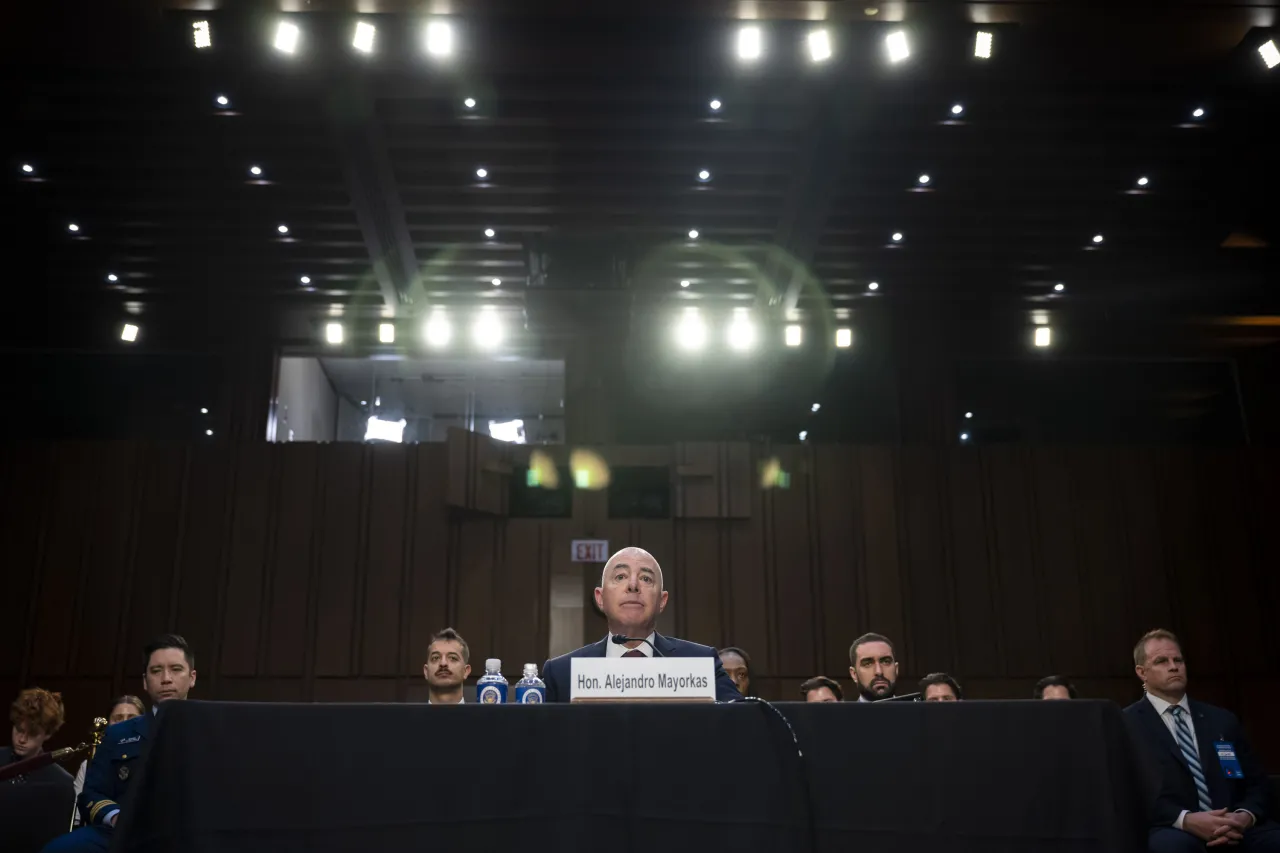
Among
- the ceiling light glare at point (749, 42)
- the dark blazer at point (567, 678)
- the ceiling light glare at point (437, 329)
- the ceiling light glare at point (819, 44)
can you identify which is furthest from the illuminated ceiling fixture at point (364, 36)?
the dark blazer at point (567, 678)

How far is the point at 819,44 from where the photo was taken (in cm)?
686

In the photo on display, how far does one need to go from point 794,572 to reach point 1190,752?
6626 millimetres

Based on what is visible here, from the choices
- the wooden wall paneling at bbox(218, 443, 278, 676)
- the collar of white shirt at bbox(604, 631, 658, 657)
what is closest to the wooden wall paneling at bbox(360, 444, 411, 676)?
the wooden wall paneling at bbox(218, 443, 278, 676)

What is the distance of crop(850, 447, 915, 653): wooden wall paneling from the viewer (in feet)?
34.6

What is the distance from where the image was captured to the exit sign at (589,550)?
34.8 feet

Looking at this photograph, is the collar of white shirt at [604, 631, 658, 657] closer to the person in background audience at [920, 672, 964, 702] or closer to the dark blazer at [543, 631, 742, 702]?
the dark blazer at [543, 631, 742, 702]

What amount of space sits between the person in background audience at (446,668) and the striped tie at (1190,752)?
327 centimetres

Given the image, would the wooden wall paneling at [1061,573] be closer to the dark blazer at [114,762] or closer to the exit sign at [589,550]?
the exit sign at [589,550]

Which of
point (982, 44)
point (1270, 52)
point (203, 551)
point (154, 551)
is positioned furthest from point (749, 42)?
point (154, 551)

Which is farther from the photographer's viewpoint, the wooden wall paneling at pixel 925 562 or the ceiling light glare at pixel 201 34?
the wooden wall paneling at pixel 925 562

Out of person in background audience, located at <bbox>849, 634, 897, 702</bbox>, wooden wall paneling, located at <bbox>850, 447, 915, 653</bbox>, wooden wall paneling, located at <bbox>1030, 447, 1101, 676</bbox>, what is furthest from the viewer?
wooden wall paneling, located at <bbox>850, 447, 915, 653</bbox>

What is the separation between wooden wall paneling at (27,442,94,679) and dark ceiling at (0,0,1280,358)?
64.7 inches

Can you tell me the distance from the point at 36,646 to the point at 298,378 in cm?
406

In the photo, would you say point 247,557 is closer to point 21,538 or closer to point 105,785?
point 21,538
